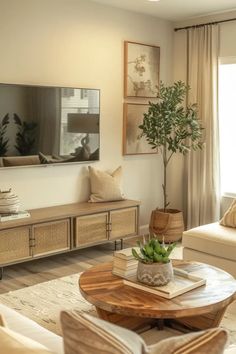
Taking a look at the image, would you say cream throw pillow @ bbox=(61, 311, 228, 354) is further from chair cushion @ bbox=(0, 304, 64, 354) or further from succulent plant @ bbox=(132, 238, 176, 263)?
succulent plant @ bbox=(132, 238, 176, 263)

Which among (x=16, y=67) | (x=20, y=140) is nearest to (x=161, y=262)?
(x=20, y=140)

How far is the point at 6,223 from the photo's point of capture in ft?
13.1

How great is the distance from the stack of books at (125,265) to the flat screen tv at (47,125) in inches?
68.9

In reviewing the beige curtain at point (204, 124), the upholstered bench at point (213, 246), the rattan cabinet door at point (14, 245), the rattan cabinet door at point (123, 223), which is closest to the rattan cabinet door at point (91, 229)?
the rattan cabinet door at point (123, 223)

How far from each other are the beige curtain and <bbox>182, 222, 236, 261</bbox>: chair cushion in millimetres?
1454

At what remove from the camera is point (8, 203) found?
4.16m

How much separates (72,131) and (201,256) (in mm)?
1909

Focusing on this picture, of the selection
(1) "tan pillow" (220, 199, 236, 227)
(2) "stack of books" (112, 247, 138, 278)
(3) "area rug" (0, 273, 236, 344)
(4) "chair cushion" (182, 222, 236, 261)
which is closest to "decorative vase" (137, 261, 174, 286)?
(2) "stack of books" (112, 247, 138, 278)

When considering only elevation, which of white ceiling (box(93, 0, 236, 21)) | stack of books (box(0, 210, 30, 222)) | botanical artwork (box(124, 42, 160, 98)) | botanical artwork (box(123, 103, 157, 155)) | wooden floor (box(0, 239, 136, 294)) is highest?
white ceiling (box(93, 0, 236, 21))

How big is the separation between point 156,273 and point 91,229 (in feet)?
6.30

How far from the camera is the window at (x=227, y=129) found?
5469 mm

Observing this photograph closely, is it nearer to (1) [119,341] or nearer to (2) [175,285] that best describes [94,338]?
(1) [119,341]

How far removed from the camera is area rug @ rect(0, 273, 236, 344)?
10.6 feet

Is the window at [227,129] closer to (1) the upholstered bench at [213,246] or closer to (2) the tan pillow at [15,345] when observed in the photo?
(1) the upholstered bench at [213,246]
